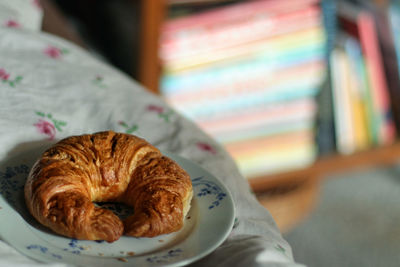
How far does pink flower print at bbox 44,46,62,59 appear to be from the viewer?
0.78 metres

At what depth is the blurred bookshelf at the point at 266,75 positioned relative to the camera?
58.1 inches

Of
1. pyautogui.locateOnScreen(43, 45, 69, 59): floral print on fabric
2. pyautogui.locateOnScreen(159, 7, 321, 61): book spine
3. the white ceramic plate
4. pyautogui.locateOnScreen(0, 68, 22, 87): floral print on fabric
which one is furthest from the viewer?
pyautogui.locateOnScreen(159, 7, 321, 61): book spine

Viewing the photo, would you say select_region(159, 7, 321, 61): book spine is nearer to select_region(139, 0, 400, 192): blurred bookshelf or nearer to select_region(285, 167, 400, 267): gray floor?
select_region(139, 0, 400, 192): blurred bookshelf

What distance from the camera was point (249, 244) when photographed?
1.62ft

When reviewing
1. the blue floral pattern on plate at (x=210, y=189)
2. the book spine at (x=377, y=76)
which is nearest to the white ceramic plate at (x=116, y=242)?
the blue floral pattern on plate at (x=210, y=189)

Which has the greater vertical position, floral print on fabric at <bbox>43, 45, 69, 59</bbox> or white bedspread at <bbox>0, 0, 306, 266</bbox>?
floral print on fabric at <bbox>43, 45, 69, 59</bbox>

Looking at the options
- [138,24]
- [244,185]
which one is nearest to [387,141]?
[138,24]

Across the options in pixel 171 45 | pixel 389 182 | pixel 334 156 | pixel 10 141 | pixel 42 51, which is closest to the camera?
pixel 10 141

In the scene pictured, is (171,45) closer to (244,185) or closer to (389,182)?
(244,185)

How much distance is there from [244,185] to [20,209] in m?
0.28

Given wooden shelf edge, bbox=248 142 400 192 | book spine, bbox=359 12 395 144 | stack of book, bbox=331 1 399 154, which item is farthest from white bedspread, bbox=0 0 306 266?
book spine, bbox=359 12 395 144

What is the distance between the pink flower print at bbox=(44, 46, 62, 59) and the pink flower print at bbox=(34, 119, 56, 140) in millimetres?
179

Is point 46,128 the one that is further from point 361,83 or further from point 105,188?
point 361,83

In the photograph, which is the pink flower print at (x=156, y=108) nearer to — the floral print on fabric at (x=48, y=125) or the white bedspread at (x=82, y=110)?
the white bedspread at (x=82, y=110)
